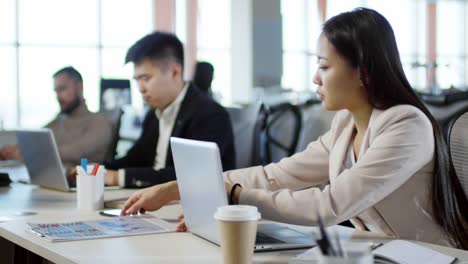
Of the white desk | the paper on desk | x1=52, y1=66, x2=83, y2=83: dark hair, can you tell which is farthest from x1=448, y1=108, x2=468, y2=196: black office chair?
x1=52, y1=66, x2=83, y2=83: dark hair

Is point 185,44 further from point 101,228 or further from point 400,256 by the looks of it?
point 400,256

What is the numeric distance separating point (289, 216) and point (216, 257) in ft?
1.04

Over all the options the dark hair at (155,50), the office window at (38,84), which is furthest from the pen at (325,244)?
the office window at (38,84)

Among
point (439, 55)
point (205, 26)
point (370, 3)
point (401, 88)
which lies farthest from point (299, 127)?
point (439, 55)

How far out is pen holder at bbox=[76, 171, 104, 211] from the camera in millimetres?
2418

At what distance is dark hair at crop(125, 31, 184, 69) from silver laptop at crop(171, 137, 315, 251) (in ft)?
5.05

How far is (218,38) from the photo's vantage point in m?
9.06

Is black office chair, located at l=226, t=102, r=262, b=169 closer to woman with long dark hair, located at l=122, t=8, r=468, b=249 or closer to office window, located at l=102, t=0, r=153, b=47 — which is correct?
woman with long dark hair, located at l=122, t=8, r=468, b=249

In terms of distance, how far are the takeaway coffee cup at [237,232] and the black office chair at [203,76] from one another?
4.19 meters

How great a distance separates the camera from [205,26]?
8.95 meters

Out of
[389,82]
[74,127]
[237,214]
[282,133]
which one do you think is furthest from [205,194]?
[74,127]

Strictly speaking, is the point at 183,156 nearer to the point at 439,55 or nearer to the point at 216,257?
the point at 216,257

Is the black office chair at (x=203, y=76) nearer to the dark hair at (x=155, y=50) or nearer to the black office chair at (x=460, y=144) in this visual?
the dark hair at (x=155, y=50)

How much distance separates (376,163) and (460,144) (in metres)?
0.36
